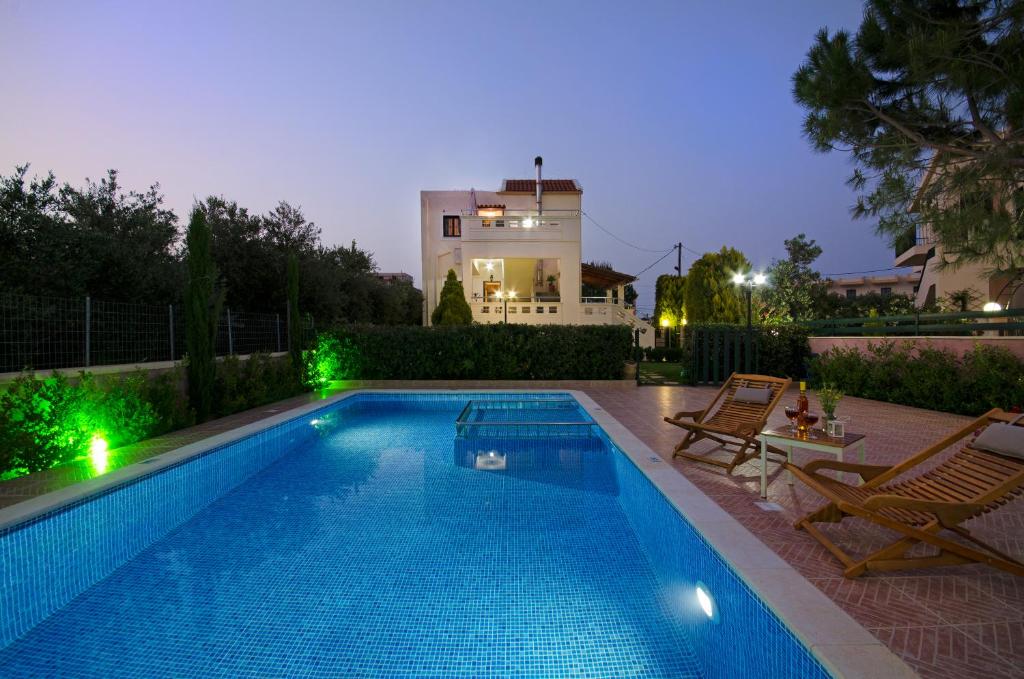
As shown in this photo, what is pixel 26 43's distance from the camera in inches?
446

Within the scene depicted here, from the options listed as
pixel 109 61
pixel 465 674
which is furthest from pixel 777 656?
pixel 109 61

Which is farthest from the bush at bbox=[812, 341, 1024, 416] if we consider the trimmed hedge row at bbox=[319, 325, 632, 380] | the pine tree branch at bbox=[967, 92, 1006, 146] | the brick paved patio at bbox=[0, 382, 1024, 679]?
the trimmed hedge row at bbox=[319, 325, 632, 380]

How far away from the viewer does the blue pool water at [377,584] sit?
8.96 feet

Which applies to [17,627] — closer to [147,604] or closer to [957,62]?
→ [147,604]

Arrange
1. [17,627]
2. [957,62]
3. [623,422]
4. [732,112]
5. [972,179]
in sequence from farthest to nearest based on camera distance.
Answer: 1. [732,112]
2. [623,422]
3. [972,179]
4. [957,62]
5. [17,627]

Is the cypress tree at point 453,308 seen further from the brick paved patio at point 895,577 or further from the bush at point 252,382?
the brick paved patio at point 895,577

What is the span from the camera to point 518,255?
2123cm

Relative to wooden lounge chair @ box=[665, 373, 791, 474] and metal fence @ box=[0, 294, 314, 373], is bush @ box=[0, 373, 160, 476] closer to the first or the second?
metal fence @ box=[0, 294, 314, 373]

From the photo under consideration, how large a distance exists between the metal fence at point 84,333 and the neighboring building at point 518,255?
11.9 meters

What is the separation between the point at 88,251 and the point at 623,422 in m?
10.3

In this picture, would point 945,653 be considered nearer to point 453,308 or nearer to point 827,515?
point 827,515

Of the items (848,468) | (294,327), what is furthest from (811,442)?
(294,327)

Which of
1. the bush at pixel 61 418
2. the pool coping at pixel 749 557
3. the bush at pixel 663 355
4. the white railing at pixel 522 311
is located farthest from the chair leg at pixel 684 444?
the bush at pixel 663 355

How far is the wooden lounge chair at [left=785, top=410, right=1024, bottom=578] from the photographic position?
9.01 feet
